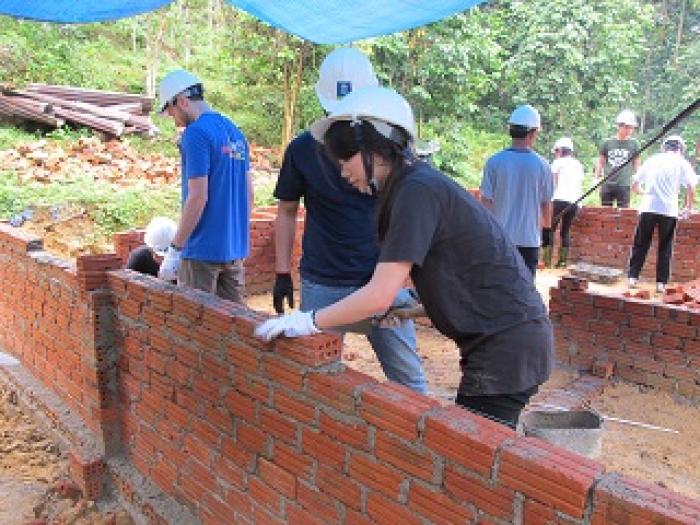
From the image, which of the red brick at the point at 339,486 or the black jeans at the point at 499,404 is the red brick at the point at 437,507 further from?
the black jeans at the point at 499,404

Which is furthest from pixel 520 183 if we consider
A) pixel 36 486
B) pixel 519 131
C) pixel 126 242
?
pixel 36 486

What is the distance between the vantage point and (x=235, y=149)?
355cm

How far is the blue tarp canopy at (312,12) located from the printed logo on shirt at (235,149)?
3.25 feet

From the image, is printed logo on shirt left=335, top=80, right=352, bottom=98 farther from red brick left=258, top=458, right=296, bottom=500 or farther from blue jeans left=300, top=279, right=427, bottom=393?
red brick left=258, top=458, right=296, bottom=500

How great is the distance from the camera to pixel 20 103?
35.2 feet

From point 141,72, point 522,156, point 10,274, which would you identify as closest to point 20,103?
point 141,72

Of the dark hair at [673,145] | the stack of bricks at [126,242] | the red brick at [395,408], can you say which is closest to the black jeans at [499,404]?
the red brick at [395,408]

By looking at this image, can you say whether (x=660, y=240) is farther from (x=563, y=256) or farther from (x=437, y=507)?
(x=437, y=507)

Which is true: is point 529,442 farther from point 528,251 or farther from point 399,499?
point 528,251

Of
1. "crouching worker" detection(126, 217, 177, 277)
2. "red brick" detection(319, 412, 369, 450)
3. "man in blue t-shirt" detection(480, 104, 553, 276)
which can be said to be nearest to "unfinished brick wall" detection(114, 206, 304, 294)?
"crouching worker" detection(126, 217, 177, 277)

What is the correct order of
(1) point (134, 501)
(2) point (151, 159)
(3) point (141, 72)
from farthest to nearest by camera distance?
(3) point (141, 72) → (2) point (151, 159) → (1) point (134, 501)

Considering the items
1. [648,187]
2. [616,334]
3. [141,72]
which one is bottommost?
[616,334]

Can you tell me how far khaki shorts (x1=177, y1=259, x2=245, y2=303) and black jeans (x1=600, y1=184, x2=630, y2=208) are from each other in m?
6.67

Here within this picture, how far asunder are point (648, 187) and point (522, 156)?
271cm
